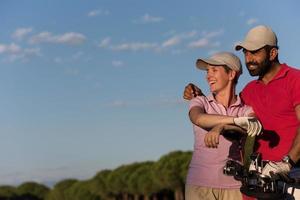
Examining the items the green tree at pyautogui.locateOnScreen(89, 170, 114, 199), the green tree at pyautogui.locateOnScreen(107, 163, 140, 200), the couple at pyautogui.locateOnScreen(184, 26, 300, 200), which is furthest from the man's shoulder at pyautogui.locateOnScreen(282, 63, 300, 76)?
the green tree at pyautogui.locateOnScreen(89, 170, 114, 199)

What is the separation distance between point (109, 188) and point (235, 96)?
93656 millimetres

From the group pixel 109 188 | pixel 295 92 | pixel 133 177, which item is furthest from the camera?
pixel 109 188

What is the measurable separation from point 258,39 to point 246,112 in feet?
2.32

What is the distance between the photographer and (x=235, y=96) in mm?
7281

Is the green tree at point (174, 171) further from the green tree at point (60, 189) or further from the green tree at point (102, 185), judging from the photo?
the green tree at point (60, 189)

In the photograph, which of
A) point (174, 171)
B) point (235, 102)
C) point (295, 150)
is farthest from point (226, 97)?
point (174, 171)

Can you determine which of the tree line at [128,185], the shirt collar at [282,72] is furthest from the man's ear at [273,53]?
the tree line at [128,185]

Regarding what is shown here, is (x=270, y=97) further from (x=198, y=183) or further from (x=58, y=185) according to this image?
(x=58, y=185)

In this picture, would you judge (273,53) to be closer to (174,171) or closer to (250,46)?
(250,46)

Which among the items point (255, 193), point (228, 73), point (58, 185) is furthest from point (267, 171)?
point (58, 185)

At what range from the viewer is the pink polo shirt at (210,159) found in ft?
22.8

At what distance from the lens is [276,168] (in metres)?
5.66

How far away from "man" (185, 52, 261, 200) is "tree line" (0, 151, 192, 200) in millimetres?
68773

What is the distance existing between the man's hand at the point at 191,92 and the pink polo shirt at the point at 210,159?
13.7 inches
